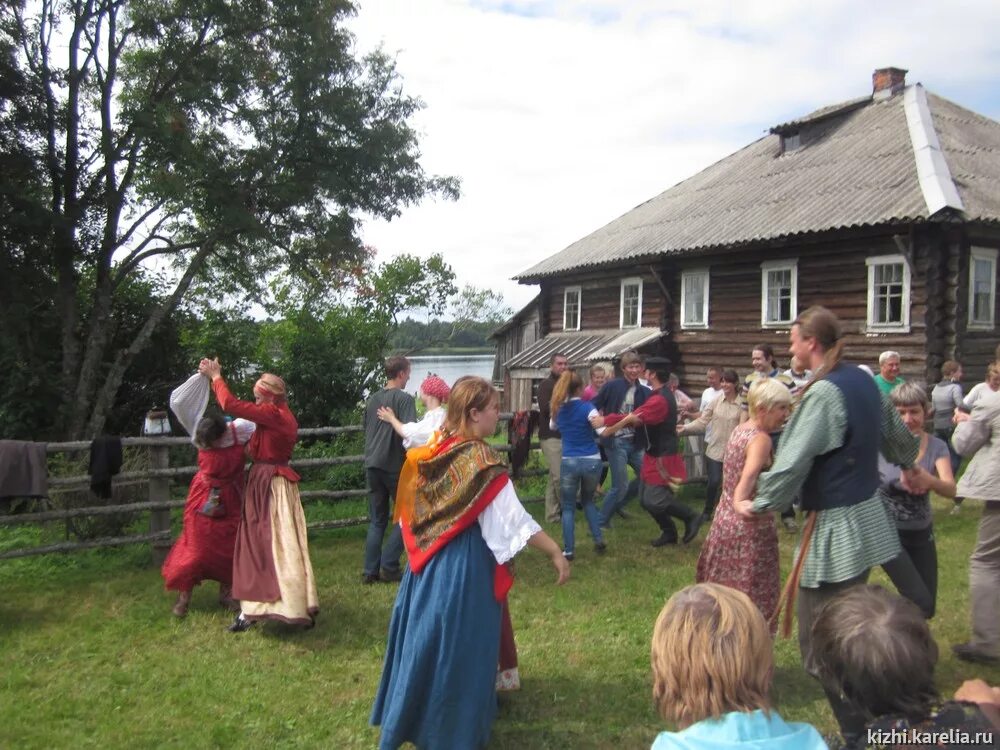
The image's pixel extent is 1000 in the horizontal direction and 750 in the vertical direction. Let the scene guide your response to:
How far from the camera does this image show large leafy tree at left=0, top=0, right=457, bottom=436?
13.3m

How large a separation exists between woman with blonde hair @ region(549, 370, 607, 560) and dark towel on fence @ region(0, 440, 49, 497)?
13.2 ft

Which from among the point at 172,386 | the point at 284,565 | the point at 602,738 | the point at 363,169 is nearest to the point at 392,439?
the point at 284,565

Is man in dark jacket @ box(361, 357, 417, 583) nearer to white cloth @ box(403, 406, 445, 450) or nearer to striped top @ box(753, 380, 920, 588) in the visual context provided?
white cloth @ box(403, 406, 445, 450)

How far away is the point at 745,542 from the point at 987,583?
1.51 metres

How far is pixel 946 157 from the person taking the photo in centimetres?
1448

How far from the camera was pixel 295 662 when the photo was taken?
4.89m

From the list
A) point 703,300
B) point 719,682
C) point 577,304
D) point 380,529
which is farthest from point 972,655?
point 577,304

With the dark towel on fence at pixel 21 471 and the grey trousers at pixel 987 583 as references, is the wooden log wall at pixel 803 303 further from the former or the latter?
the dark towel on fence at pixel 21 471

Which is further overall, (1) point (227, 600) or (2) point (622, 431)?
(2) point (622, 431)

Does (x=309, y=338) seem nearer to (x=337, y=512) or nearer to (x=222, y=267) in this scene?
(x=222, y=267)

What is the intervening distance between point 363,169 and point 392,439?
9483 millimetres

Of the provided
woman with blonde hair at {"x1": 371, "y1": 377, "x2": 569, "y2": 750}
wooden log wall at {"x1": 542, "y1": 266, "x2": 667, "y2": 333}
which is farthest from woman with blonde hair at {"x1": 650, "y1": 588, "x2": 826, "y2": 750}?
wooden log wall at {"x1": 542, "y1": 266, "x2": 667, "y2": 333}

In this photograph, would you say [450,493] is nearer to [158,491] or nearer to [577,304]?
[158,491]

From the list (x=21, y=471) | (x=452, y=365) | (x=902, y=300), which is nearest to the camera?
(x=21, y=471)
